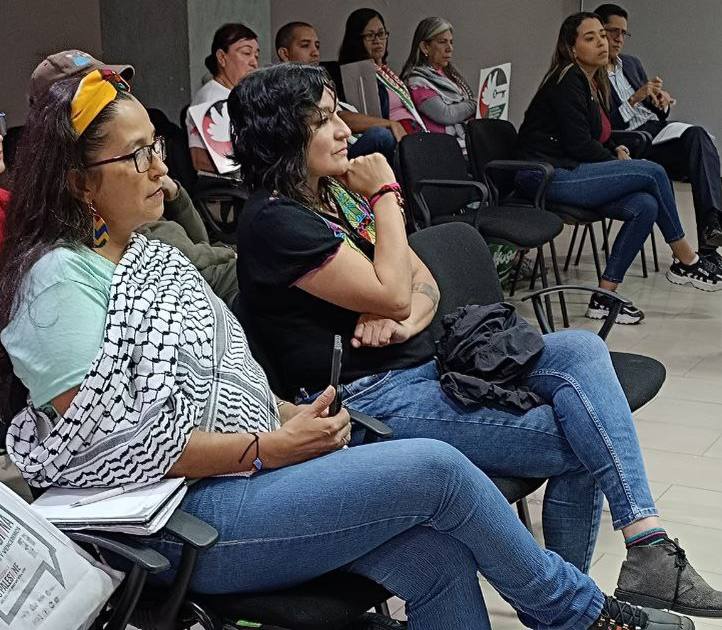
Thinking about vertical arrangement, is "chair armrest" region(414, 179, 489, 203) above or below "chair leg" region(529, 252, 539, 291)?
above

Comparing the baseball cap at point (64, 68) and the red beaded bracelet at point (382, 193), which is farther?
the red beaded bracelet at point (382, 193)

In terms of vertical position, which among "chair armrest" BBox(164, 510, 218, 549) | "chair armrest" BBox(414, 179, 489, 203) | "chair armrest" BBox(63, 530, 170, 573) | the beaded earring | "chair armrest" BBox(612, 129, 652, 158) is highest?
the beaded earring

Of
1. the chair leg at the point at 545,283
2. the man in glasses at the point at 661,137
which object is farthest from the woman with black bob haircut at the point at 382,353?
the man in glasses at the point at 661,137

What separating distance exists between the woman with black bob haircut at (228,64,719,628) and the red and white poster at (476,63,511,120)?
3577 millimetres

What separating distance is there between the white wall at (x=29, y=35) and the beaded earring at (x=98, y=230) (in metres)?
5.79

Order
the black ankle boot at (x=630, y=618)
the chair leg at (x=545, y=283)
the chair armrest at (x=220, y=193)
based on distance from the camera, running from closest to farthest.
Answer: the black ankle boot at (x=630, y=618) < the chair armrest at (x=220, y=193) < the chair leg at (x=545, y=283)

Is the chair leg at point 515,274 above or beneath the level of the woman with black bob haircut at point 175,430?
beneath

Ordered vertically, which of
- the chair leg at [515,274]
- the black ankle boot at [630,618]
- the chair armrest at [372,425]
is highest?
the chair armrest at [372,425]

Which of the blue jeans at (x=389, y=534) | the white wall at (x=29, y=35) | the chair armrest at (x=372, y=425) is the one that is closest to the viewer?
the blue jeans at (x=389, y=534)

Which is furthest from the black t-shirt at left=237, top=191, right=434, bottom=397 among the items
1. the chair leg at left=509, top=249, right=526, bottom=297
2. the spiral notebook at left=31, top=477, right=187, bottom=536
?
the chair leg at left=509, top=249, right=526, bottom=297

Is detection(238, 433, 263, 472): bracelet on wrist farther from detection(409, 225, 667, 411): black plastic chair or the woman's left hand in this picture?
detection(409, 225, 667, 411): black plastic chair

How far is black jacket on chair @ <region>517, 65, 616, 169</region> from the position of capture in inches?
218

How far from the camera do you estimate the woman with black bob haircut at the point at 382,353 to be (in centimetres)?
230

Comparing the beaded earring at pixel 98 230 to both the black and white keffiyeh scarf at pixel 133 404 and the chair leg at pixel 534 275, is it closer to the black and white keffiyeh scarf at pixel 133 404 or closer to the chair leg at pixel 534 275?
the black and white keffiyeh scarf at pixel 133 404
